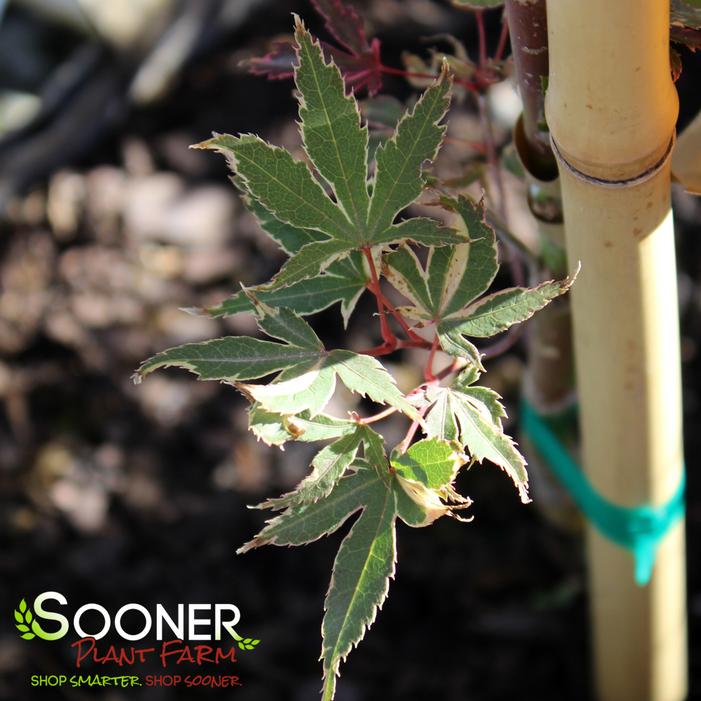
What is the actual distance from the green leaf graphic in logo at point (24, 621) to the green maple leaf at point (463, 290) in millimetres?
Answer: 973

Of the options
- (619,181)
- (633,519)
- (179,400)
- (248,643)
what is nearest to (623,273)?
(619,181)

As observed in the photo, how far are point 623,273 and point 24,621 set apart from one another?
1.05 meters

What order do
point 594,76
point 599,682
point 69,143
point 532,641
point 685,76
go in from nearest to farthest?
1. point 594,76
2. point 599,682
3. point 532,641
4. point 685,76
5. point 69,143

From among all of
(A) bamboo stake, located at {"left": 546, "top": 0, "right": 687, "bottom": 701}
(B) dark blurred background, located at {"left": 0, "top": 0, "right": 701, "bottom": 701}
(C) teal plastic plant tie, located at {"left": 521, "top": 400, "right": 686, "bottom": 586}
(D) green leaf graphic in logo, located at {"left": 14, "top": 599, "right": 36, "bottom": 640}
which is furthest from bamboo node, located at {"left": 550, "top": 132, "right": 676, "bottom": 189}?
(D) green leaf graphic in logo, located at {"left": 14, "top": 599, "right": 36, "bottom": 640}

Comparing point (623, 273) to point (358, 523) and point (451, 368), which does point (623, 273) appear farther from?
point (358, 523)

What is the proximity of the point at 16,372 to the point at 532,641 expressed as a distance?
3.09ft

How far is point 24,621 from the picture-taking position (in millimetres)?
Answer: 1305

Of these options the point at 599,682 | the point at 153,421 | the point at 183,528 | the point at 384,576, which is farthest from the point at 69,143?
the point at 384,576

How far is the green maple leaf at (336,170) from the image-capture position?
1.64 feet

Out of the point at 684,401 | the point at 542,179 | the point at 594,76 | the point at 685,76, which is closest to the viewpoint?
the point at 594,76

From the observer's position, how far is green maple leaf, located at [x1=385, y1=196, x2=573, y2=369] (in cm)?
51

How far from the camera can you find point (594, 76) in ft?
1.55

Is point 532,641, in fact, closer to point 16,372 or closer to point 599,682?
point 599,682

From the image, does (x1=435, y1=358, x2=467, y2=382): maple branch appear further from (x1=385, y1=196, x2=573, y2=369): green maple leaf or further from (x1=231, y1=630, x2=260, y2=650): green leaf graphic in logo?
(x1=231, y1=630, x2=260, y2=650): green leaf graphic in logo
